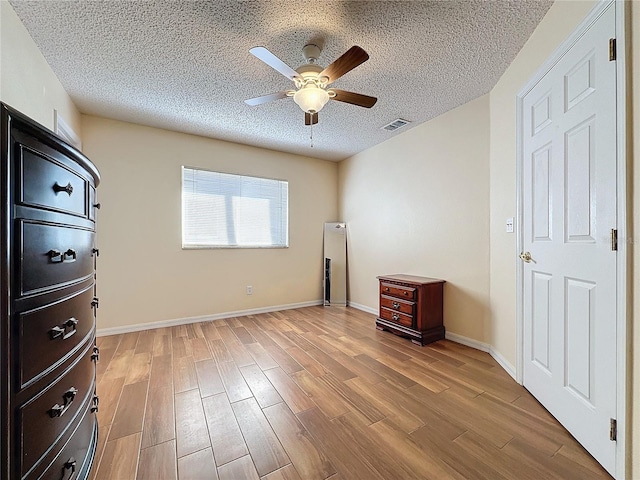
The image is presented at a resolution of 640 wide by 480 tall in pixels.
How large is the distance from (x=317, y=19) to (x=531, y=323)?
254 cm

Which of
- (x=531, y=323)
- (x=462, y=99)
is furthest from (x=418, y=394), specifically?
(x=462, y=99)

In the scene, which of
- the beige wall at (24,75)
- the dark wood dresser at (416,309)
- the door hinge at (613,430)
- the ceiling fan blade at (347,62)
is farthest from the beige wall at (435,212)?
the beige wall at (24,75)

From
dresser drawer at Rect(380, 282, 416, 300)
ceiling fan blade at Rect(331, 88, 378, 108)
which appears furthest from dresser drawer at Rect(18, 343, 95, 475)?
dresser drawer at Rect(380, 282, 416, 300)

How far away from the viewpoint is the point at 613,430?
126cm

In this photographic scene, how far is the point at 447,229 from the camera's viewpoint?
10.2 feet

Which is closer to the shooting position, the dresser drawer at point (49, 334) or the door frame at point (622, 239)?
the dresser drawer at point (49, 334)

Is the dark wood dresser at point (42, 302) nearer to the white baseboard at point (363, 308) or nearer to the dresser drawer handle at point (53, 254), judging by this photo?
the dresser drawer handle at point (53, 254)

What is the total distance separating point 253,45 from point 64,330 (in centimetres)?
207

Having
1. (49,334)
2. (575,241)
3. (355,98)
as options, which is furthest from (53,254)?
(575,241)

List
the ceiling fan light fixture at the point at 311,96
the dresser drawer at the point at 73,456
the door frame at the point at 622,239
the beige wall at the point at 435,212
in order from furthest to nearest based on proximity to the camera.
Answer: the beige wall at the point at 435,212
the ceiling fan light fixture at the point at 311,96
the door frame at the point at 622,239
the dresser drawer at the point at 73,456

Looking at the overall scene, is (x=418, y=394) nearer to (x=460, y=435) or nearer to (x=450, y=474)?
(x=460, y=435)

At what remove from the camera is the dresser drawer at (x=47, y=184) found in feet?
2.65

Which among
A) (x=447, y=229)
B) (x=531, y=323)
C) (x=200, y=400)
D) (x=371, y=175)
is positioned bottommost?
(x=200, y=400)

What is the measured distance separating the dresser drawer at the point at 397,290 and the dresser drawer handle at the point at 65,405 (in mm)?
2763
